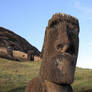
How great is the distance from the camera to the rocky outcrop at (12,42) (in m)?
51.6

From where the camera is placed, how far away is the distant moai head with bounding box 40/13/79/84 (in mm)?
6508

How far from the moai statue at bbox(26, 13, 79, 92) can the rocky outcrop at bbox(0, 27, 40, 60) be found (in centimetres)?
4088

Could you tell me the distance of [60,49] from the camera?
663 centimetres

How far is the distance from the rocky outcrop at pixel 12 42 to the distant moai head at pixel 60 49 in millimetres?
40882

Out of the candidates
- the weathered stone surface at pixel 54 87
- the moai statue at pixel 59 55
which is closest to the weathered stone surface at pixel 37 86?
the moai statue at pixel 59 55

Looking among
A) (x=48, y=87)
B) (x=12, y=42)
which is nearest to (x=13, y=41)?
(x=12, y=42)

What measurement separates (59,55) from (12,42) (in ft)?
162

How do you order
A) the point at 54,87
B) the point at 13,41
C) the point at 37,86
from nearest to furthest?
the point at 54,87
the point at 37,86
the point at 13,41

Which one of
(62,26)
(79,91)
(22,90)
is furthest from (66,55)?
(22,90)

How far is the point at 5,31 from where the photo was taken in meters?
60.0

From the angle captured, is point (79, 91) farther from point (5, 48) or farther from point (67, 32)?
point (5, 48)

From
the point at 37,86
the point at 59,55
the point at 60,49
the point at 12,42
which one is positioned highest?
the point at 60,49

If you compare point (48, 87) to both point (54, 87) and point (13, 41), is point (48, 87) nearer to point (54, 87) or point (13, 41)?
point (54, 87)

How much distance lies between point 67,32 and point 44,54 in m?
0.90
